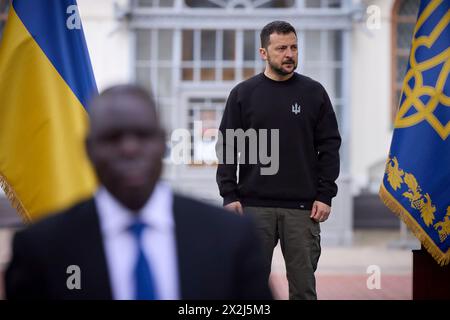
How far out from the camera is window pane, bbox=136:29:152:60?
44.4ft

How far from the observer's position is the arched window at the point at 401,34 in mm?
14195

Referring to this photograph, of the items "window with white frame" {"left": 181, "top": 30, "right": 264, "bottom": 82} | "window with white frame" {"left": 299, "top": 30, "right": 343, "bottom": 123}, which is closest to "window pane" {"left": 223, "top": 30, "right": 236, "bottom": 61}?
"window with white frame" {"left": 181, "top": 30, "right": 264, "bottom": 82}

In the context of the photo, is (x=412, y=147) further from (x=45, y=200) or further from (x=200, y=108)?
(x=200, y=108)

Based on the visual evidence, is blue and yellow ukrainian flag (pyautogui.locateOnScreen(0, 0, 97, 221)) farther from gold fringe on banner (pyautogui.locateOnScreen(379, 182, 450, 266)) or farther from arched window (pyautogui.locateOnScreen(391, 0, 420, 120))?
arched window (pyautogui.locateOnScreen(391, 0, 420, 120))

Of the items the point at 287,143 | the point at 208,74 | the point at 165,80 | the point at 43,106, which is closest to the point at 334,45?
the point at 208,74

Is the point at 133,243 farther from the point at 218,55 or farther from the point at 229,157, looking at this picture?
the point at 218,55

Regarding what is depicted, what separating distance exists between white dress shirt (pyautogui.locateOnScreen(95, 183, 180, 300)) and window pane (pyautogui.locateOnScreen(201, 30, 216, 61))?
1205cm

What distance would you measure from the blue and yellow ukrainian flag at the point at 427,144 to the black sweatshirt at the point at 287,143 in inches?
18.1

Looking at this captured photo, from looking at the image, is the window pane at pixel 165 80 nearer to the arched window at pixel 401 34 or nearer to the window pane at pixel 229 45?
the window pane at pixel 229 45

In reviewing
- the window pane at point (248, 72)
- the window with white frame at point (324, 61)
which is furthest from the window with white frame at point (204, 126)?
the window with white frame at point (324, 61)

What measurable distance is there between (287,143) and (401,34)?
10.7m

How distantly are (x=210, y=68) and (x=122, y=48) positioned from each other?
1.61m

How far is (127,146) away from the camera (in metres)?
1.58

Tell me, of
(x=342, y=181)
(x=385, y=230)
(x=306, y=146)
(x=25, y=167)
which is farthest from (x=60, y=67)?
(x=385, y=230)
